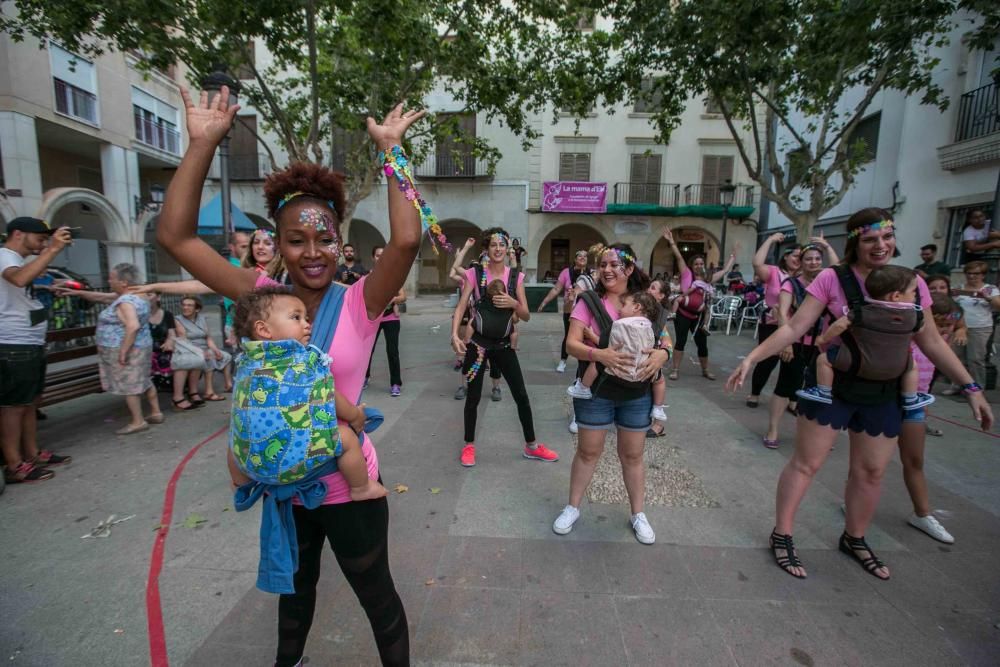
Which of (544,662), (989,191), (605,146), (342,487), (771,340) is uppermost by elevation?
(605,146)

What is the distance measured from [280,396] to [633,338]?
187 cm

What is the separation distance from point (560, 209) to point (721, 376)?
14393mm

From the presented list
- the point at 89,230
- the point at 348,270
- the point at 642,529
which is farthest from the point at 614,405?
the point at 89,230

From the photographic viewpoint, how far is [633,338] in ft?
8.64

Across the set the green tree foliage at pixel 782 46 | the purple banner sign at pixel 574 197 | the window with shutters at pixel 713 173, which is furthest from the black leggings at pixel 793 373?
the window with shutters at pixel 713 173

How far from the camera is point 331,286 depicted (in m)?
1.71

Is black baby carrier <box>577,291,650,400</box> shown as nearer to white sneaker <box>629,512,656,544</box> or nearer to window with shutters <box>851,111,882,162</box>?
white sneaker <box>629,512,656,544</box>

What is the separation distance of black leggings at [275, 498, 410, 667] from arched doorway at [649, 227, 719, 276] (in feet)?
71.3

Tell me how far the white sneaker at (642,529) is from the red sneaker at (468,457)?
5.12 feet

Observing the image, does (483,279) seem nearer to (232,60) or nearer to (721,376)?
(721,376)

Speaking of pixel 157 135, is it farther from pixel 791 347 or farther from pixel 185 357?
pixel 791 347

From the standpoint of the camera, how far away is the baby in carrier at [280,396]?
4.65ft

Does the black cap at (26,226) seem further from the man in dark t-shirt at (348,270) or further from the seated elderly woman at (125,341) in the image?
the man in dark t-shirt at (348,270)

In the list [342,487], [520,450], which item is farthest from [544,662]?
[520,450]
